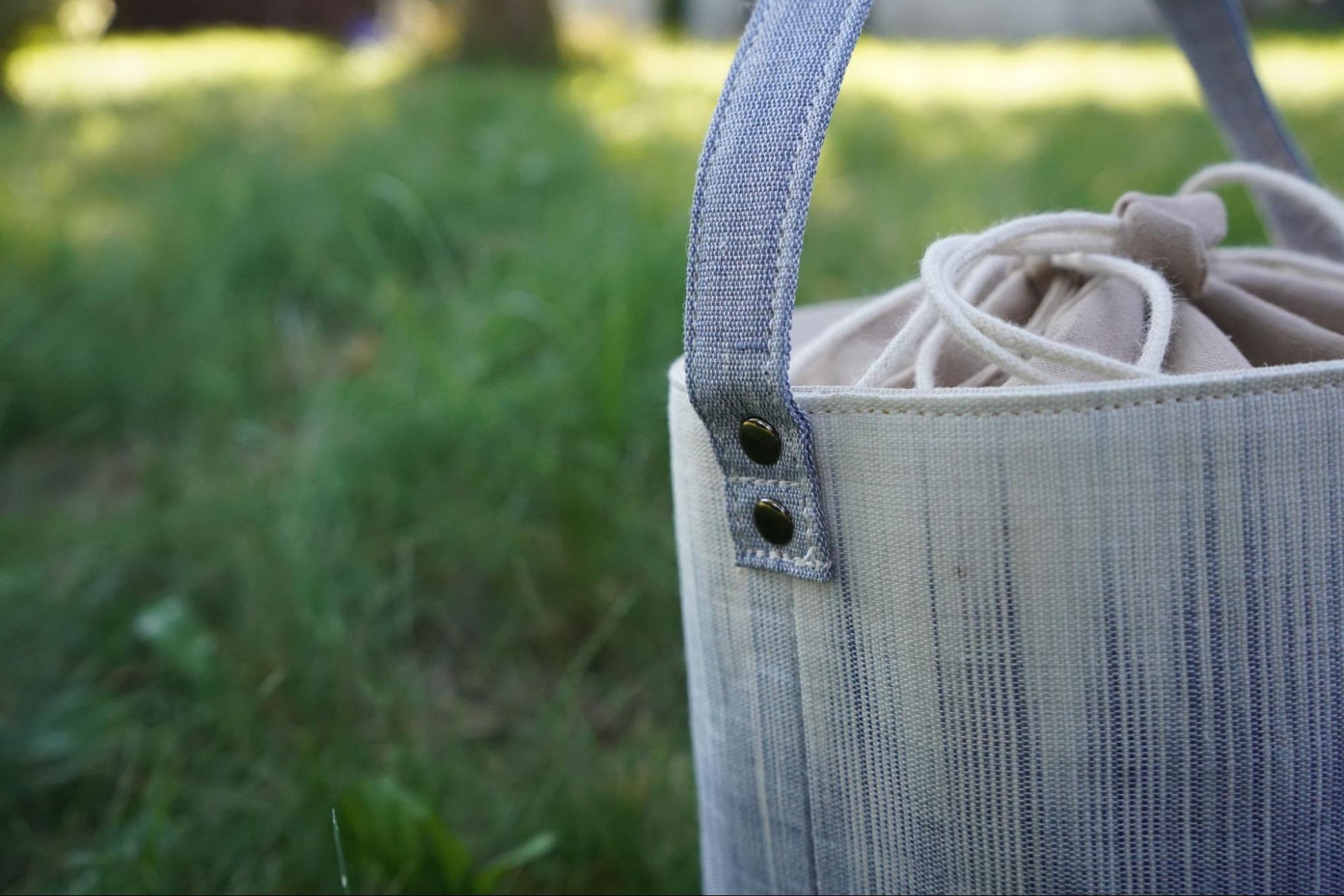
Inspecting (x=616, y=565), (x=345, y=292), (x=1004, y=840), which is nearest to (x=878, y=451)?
(x=1004, y=840)

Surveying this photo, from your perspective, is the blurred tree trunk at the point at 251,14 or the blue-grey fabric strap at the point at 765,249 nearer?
the blue-grey fabric strap at the point at 765,249

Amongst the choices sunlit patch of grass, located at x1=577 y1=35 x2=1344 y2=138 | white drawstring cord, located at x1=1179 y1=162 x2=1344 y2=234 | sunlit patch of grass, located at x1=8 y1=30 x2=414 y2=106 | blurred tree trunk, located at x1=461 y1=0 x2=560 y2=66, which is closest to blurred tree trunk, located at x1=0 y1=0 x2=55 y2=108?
sunlit patch of grass, located at x1=8 y1=30 x2=414 y2=106

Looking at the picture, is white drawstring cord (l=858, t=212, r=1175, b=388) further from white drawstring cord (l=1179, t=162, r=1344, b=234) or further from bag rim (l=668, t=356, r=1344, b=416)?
white drawstring cord (l=1179, t=162, r=1344, b=234)

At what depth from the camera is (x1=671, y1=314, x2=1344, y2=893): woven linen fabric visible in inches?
20.5

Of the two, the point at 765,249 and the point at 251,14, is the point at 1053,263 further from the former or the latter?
the point at 251,14

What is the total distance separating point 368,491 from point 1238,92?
3.75 ft

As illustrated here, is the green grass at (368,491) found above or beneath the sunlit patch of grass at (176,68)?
beneath

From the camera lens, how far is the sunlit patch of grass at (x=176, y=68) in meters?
4.32

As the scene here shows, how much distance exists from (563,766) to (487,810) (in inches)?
3.5

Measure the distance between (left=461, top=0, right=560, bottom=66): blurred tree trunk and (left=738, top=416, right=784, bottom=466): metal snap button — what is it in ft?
17.1

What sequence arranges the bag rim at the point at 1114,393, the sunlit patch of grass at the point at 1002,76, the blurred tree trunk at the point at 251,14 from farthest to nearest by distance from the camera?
the blurred tree trunk at the point at 251,14 < the sunlit patch of grass at the point at 1002,76 < the bag rim at the point at 1114,393

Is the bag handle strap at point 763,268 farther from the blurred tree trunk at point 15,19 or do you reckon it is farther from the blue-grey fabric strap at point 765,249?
the blurred tree trunk at point 15,19

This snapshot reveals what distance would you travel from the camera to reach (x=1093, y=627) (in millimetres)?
534

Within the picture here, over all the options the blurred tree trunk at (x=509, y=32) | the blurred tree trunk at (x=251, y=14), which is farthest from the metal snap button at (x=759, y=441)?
the blurred tree trunk at (x=251, y=14)
